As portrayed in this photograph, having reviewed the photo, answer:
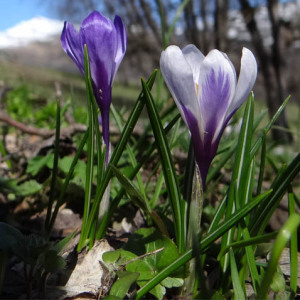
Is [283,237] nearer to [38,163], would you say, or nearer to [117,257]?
[117,257]

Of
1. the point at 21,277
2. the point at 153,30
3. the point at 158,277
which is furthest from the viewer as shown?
the point at 153,30

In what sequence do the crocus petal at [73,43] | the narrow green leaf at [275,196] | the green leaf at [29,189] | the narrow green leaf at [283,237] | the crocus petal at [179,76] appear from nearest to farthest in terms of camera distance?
the narrow green leaf at [283,237]
the crocus petal at [179,76]
the narrow green leaf at [275,196]
the crocus petal at [73,43]
the green leaf at [29,189]

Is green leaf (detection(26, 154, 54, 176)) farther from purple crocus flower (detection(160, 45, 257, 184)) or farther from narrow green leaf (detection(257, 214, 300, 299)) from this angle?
narrow green leaf (detection(257, 214, 300, 299))


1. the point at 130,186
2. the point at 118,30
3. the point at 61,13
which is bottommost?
the point at 130,186

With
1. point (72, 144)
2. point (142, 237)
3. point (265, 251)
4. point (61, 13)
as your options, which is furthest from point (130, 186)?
point (61, 13)

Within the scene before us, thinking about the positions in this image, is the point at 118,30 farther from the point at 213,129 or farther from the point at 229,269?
the point at 229,269

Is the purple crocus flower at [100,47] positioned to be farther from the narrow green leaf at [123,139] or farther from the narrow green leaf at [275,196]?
the narrow green leaf at [275,196]

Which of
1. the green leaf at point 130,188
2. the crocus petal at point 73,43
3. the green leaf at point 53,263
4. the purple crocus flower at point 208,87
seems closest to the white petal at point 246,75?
the purple crocus flower at point 208,87
